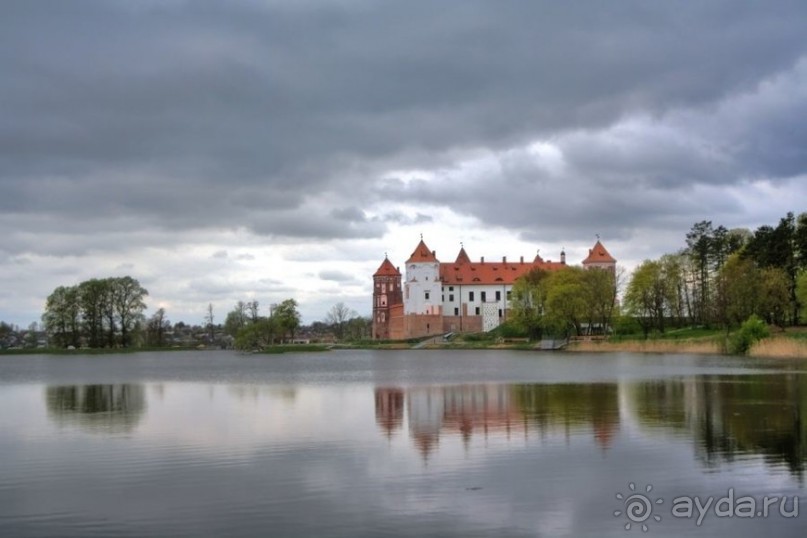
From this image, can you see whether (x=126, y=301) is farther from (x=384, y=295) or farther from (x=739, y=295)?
(x=739, y=295)

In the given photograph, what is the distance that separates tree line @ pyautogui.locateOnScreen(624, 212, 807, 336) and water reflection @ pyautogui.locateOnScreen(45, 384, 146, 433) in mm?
41948

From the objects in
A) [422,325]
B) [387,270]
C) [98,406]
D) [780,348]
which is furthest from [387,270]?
[98,406]

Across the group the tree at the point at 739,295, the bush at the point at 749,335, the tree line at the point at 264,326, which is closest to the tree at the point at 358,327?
the tree line at the point at 264,326

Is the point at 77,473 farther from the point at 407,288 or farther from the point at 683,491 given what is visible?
the point at 407,288

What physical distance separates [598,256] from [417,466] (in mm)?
104695

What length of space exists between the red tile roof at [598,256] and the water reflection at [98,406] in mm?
88439

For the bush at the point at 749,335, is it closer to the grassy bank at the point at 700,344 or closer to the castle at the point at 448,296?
the grassy bank at the point at 700,344

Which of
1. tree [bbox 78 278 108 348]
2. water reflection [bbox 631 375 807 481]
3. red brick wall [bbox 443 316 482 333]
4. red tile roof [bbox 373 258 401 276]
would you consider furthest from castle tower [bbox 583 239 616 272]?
water reflection [bbox 631 375 807 481]

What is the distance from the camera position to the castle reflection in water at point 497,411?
16.0 m

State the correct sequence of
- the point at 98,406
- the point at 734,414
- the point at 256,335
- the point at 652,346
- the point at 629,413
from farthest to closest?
the point at 256,335, the point at 652,346, the point at 98,406, the point at 629,413, the point at 734,414

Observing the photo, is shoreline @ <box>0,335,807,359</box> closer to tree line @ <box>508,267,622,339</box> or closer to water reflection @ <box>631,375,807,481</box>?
tree line @ <box>508,267,622,339</box>

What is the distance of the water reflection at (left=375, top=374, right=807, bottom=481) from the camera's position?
14.0 m

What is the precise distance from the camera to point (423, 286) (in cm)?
11150

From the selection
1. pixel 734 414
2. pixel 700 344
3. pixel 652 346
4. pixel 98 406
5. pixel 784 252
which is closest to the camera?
pixel 734 414
